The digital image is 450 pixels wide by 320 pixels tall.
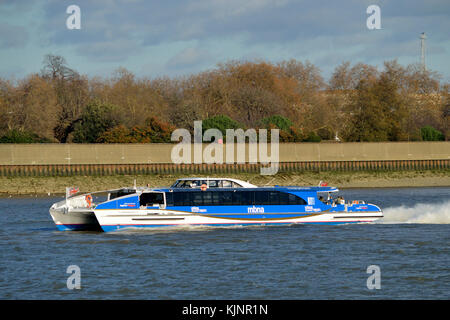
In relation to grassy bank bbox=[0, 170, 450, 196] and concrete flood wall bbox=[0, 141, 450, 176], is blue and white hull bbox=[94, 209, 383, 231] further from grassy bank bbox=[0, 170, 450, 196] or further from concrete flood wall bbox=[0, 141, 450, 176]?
concrete flood wall bbox=[0, 141, 450, 176]

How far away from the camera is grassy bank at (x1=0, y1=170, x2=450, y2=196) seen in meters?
80.4

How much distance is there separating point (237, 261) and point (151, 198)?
35.6 ft

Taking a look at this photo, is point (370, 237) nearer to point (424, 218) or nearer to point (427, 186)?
point (424, 218)

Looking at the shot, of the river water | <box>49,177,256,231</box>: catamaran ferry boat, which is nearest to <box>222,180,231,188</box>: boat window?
<box>49,177,256,231</box>: catamaran ferry boat

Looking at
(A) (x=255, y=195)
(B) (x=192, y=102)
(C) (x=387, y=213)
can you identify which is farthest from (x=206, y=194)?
(B) (x=192, y=102)

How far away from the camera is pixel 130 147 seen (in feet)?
288

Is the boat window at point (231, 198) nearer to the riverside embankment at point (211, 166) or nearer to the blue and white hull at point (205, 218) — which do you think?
the blue and white hull at point (205, 218)

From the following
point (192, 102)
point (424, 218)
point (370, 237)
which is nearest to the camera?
point (370, 237)

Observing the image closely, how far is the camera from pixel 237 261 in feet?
109

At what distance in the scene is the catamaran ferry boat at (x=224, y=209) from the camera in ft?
140

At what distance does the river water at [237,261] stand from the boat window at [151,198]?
1749mm
